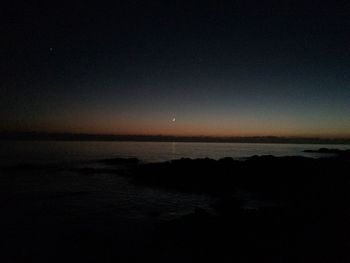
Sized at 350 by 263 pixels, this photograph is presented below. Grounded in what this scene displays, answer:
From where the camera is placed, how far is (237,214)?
16906 millimetres

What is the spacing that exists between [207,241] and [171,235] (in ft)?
8.66

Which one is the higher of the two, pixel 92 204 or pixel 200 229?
pixel 200 229

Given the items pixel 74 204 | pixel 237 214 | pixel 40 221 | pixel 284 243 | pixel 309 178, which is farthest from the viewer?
pixel 309 178

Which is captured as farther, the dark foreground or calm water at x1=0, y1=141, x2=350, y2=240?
calm water at x1=0, y1=141, x2=350, y2=240

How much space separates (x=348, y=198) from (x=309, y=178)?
12.2 metres

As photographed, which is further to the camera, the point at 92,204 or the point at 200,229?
the point at 92,204

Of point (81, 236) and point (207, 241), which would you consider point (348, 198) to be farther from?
point (81, 236)

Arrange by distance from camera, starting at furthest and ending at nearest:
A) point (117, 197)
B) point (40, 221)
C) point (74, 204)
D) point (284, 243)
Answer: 1. point (117, 197)
2. point (74, 204)
3. point (40, 221)
4. point (284, 243)

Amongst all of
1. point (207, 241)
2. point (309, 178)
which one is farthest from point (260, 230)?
point (309, 178)

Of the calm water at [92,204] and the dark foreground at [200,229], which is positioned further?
the calm water at [92,204]

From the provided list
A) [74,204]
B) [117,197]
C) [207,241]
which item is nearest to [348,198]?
[207,241]

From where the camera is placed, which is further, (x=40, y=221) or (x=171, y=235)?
(x=40, y=221)

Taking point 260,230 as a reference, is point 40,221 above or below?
below

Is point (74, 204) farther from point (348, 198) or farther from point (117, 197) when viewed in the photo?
point (348, 198)
